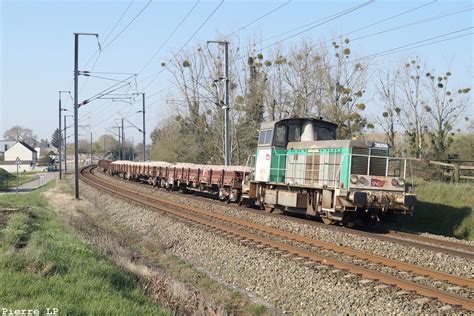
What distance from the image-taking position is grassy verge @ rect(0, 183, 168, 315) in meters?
5.52

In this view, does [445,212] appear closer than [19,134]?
Yes

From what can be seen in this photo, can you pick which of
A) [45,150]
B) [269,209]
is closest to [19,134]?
[45,150]

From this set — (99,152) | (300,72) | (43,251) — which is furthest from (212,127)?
(99,152)

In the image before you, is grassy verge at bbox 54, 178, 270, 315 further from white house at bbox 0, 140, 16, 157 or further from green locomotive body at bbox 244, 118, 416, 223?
white house at bbox 0, 140, 16, 157

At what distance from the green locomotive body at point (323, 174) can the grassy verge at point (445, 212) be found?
2.27 m

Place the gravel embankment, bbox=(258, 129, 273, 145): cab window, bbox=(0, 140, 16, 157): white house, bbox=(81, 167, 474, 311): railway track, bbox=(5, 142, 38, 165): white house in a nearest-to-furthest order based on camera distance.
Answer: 1. bbox=(81, 167, 474, 311): railway track
2. the gravel embankment
3. bbox=(258, 129, 273, 145): cab window
4. bbox=(5, 142, 38, 165): white house
5. bbox=(0, 140, 16, 157): white house

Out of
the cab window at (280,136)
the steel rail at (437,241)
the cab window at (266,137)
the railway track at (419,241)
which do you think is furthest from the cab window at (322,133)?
the steel rail at (437,241)

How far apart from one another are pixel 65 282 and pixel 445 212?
555 inches

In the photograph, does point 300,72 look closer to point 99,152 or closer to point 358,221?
point 358,221

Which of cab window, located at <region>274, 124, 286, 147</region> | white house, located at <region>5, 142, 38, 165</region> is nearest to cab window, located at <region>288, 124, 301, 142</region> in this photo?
cab window, located at <region>274, 124, 286, 147</region>

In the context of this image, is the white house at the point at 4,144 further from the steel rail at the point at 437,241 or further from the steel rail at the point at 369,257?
the steel rail at the point at 437,241

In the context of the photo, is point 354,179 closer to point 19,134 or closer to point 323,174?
point 323,174

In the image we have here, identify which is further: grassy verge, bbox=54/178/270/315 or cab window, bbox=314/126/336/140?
cab window, bbox=314/126/336/140

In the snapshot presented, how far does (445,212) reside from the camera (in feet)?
56.0
